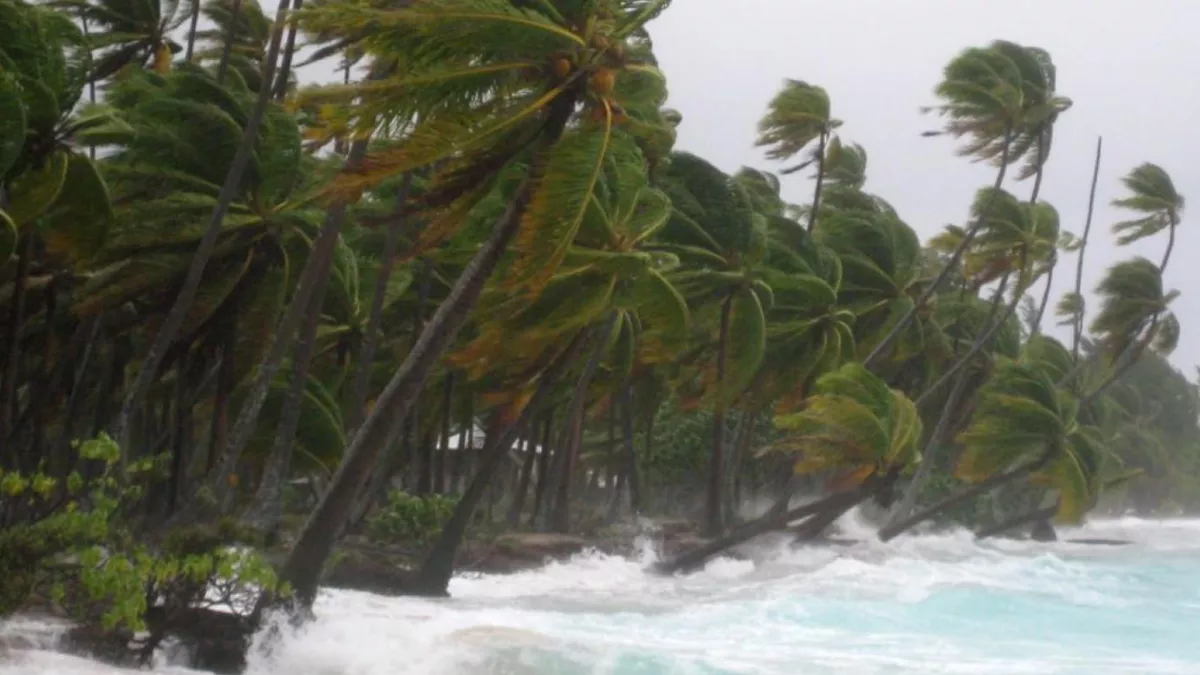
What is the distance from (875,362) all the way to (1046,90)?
630 centimetres

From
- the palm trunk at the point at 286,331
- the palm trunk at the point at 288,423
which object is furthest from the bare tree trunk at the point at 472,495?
the palm trunk at the point at 286,331

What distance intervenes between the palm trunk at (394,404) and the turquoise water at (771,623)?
2.36ft

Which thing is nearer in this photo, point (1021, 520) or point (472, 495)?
point (472, 495)

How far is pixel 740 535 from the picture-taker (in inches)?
921

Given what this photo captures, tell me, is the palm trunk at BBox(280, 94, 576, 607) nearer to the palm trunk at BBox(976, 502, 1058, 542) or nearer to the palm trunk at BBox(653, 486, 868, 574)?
the palm trunk at BBox(653, 486, 868, 574)

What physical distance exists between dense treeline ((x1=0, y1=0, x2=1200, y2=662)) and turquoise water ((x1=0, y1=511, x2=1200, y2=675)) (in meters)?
0.90

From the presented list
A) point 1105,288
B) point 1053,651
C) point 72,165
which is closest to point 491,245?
point 72,165

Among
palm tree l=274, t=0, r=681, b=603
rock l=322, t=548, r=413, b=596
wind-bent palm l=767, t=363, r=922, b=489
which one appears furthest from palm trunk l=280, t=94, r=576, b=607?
wind-bent palm l=767, t=363, r=922, b=489

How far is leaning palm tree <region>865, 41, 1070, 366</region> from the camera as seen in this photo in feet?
81.8

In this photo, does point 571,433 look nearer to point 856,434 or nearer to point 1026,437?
point 856,434

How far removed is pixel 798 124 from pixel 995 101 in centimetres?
416

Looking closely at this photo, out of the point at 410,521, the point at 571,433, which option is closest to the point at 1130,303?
the point at 571,433

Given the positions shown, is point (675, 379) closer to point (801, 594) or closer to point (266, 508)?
point (801, 594)

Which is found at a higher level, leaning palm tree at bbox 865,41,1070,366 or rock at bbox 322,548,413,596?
leaning palm tree at bbox 865,41,1070,366
